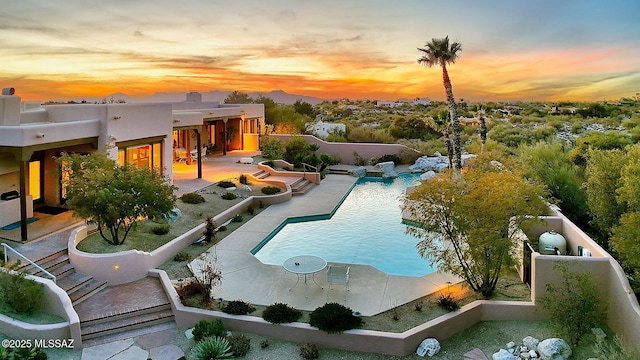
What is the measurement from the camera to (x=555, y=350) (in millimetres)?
8516

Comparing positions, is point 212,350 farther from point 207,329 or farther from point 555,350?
point 555,350

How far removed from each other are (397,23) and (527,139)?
1995cm

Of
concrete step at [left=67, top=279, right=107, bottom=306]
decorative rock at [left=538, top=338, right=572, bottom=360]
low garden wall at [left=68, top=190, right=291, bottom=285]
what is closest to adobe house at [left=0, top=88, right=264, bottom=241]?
low garden wall at [left=68, top=190, right=291, bottom=285]

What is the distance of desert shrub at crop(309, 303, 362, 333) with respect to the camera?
932cm

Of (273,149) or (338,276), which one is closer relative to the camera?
(338,276)

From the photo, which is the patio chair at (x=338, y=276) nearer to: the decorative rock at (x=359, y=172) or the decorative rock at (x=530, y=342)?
the decorative rock at (x=530, y=342)

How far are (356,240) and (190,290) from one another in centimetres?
733

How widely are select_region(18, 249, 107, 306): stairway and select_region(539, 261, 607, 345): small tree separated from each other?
36.1ft

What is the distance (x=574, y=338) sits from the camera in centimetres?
877

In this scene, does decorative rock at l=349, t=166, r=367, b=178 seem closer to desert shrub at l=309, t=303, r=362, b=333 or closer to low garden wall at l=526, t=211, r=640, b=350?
low garden wall at l=526, t=211, r=640, b=350

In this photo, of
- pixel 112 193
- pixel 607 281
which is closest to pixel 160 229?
pixel 112 193

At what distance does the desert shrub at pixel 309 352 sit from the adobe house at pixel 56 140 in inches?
363

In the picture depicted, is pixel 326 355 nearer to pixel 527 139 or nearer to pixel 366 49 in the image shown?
pixel 366 49

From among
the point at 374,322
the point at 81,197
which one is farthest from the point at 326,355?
the point at 81,197
